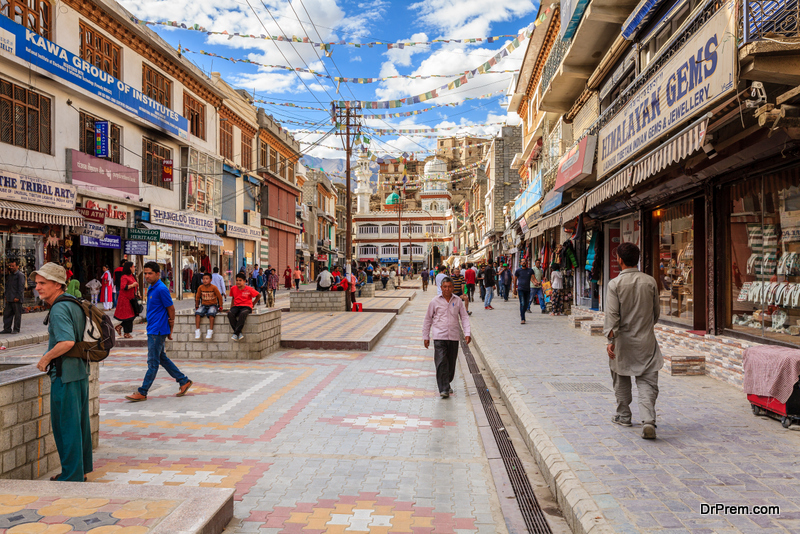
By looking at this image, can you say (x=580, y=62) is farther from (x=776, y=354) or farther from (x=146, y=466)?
(x=146, y=466)

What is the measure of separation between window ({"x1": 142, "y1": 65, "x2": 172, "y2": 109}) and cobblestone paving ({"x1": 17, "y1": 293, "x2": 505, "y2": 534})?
60.1ft

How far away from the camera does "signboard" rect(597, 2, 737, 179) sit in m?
6.36

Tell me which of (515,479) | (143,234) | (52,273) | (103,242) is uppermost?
(143,234)

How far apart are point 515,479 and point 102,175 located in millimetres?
19724

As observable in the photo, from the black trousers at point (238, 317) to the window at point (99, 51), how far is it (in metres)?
14.2

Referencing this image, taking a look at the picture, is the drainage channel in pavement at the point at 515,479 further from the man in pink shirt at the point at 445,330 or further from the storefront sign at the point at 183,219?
the storefront sign at the point at 183,219

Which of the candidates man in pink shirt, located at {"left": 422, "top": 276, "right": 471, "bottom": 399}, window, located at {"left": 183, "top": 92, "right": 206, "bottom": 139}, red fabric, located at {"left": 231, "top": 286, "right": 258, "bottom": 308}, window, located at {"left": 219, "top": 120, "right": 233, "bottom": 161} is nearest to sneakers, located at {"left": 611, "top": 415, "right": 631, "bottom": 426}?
man in pink shirt, located at {"left": 422, "top": 276, "right": 471, "bottom": 399}

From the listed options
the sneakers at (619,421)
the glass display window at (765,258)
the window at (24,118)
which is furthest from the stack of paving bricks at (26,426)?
the window at (24,118)

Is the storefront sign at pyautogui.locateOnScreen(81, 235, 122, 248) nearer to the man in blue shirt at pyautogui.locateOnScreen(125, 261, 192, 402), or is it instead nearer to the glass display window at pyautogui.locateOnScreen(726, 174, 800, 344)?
the man in blue shirt at pyautogui.locateOnScreen(125, 261, 192, 402)

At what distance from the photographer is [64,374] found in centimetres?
414

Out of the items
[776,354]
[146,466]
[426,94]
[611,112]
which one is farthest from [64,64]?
[776,354]

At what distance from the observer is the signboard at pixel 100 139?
65.4 ft

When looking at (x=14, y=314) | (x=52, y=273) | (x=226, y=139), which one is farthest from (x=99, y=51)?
(x=52, y=273)

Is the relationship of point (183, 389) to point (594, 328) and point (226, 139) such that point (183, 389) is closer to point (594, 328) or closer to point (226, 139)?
point (594, 328)
